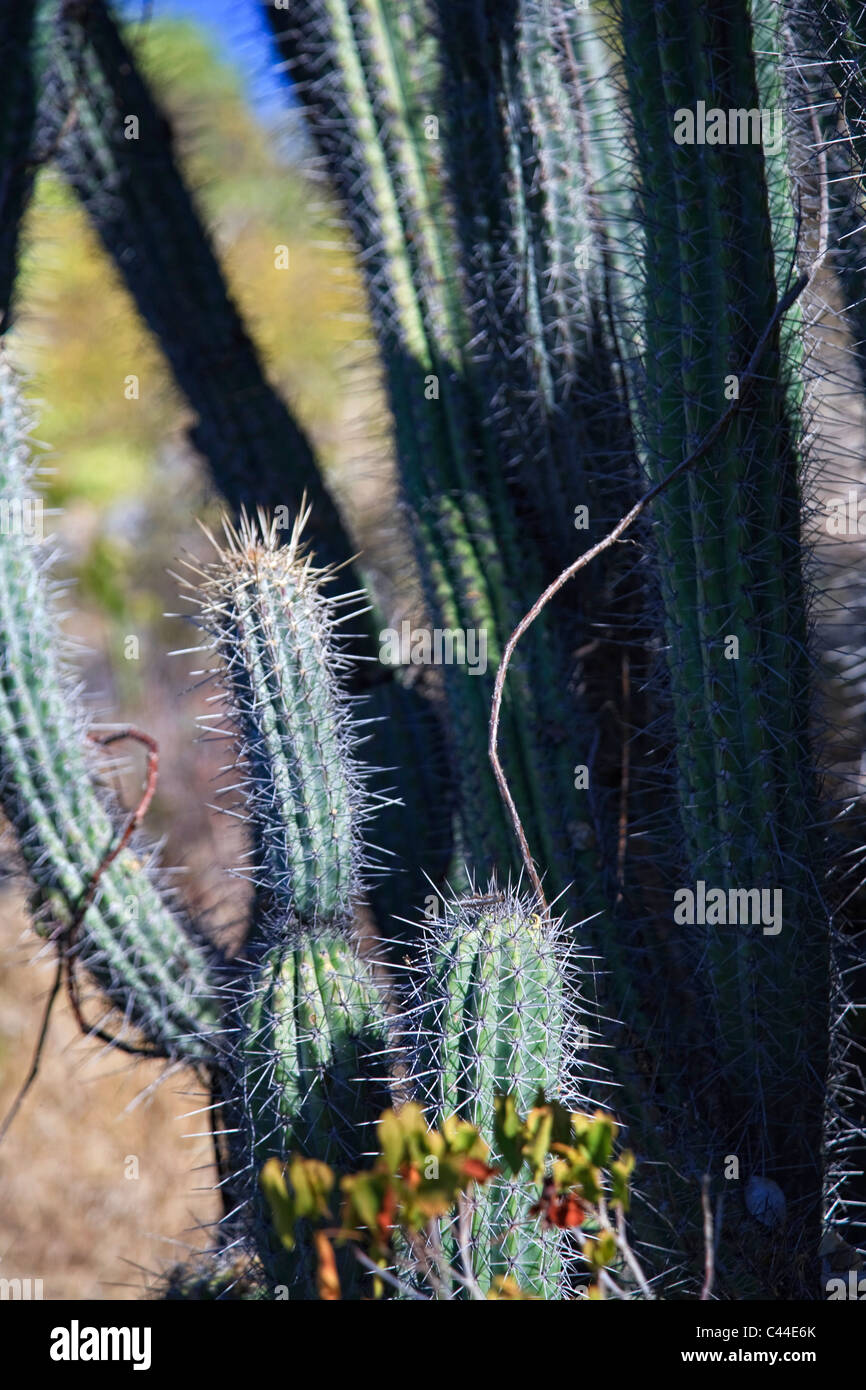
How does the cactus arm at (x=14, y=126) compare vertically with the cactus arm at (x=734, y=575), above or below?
above

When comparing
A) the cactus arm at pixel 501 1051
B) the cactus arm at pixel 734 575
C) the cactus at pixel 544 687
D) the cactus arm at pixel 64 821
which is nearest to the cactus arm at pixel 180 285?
the cactus at pixel 544 687

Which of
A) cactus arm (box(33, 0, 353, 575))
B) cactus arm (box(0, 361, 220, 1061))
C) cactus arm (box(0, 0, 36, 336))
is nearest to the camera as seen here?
cactus arm (box(0, 361, 220, 1061))

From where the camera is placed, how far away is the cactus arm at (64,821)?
229cm

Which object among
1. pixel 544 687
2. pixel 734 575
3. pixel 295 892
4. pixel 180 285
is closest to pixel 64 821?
pixel 295 892

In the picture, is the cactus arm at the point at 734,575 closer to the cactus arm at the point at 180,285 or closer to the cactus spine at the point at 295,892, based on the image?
the cactus spine at the point at 295,892

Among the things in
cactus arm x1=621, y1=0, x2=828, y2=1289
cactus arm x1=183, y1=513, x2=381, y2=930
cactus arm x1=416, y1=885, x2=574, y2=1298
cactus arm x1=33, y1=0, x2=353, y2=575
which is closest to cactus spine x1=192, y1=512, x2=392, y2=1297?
cactus arm x1=183, y1=513, x2=381, y2=930

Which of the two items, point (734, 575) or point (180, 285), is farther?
point (180, 285)

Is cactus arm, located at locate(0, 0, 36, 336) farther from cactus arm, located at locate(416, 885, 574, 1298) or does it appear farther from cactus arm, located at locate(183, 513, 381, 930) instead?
cactus arm, located at locate(416, 885, 574, 1298)

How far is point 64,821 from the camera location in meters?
2.34

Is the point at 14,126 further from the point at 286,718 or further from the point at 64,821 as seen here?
the point at 286,718

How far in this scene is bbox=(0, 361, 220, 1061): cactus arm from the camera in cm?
229

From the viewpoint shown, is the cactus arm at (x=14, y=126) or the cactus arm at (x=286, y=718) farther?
the cactus arm at (x=14, y=126)
